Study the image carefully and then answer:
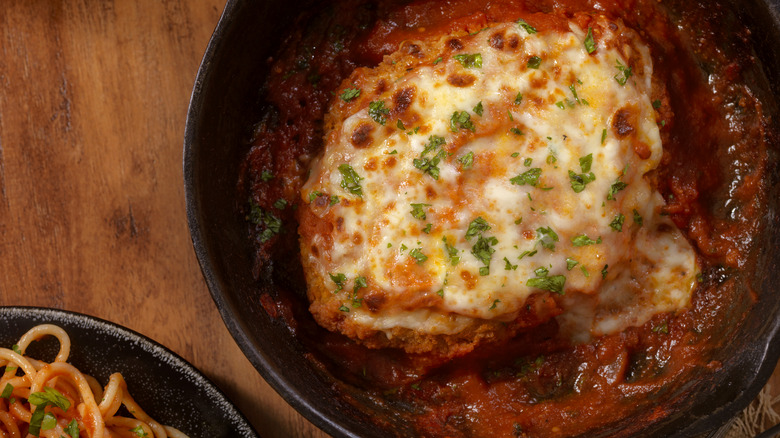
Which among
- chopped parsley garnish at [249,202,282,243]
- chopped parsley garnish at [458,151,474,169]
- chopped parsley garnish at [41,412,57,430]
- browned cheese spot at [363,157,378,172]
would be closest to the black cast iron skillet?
chopped parsley garnish at [249,202,282,243]

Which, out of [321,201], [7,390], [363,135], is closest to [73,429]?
[7,390]

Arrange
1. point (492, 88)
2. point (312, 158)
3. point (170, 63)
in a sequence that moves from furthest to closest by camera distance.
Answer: point (170, 63), point (312, 158), point (492, 88)

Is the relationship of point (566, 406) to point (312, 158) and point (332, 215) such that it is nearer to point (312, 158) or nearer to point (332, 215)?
point (332, 215)

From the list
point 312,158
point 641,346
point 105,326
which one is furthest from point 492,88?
point 105,326

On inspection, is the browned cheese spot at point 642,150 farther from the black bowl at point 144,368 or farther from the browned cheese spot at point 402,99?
the black bowl at point 144,368

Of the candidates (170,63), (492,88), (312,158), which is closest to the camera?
(492,88)

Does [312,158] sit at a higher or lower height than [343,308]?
higher
